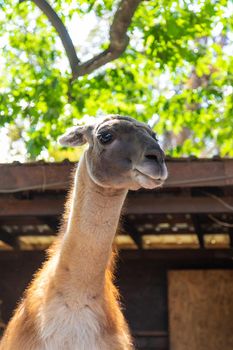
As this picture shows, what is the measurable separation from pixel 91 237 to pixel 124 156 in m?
0.55

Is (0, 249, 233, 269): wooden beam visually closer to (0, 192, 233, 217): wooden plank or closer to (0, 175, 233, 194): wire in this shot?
(0, 192, 233, 217): wooden plank

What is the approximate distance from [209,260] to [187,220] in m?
0.93

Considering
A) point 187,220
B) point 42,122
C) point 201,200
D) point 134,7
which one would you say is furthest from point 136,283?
point 42,122

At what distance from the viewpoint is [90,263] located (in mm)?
5066

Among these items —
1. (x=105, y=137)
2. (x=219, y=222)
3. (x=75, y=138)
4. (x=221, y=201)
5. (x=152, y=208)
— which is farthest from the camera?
(x=219, y=222)

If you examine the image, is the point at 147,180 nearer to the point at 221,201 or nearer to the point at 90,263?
the point at 90,263

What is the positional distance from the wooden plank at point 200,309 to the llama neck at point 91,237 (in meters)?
4.01

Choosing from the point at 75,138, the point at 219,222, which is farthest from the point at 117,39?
the point at 75,138

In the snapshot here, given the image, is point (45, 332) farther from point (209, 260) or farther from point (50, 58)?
point (50, 58)

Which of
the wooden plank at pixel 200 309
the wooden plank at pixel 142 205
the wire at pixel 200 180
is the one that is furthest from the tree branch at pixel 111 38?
the wire at pixel 200 180

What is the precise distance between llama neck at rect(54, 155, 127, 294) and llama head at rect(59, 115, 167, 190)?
0.12 metres

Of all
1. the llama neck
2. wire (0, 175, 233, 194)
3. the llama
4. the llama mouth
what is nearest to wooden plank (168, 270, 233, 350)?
wire (0, 175, 233, 194)

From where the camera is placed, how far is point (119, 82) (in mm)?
13227

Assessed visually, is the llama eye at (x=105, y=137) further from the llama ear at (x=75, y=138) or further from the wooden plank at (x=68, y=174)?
the wooden plank at (x=68, y=174)
